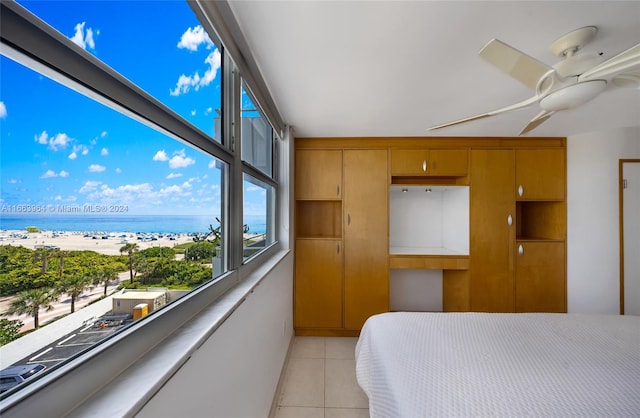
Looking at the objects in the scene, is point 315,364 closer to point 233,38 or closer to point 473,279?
point 473,279

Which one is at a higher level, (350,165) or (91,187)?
(350,165)

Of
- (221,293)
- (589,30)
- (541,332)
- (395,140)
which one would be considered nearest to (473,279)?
(541,332)

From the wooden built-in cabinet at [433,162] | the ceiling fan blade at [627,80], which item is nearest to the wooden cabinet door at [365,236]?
the wooden built-in cabinet at [433,162]

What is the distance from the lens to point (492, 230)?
2879mm

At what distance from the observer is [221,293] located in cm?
113

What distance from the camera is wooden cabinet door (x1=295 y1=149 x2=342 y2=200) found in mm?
2943

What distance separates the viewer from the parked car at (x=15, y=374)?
1.31 feet

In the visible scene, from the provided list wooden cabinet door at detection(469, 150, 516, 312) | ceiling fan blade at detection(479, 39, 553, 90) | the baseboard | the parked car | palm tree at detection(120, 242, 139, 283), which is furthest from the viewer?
wooden cabinet door at detection(469, 150, 516, 312)

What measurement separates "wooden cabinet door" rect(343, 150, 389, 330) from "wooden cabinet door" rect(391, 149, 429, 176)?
0.13m

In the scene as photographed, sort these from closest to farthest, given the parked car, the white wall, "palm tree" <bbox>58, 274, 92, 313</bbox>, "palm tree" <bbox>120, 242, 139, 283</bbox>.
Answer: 1. the parked car
2. "palm tree" <bbox>58, 274, 92, 313</bbox>
3. "palm tree" <bbox>120, 242, 139, 283</bbox>
4. the white wall

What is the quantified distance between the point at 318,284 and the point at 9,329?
8.69 ft

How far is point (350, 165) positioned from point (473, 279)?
1936 mm

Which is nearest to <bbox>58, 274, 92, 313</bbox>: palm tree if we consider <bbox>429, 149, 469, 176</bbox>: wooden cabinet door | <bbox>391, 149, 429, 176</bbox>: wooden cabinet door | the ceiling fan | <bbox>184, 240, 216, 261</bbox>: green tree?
<bbox>184, 240, 216, 261</bbox>: green tree

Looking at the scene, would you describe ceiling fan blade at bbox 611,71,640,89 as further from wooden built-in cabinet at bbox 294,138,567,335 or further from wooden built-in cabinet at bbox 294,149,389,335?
wooden built-in cabinet at bbox 294,149,389,335
